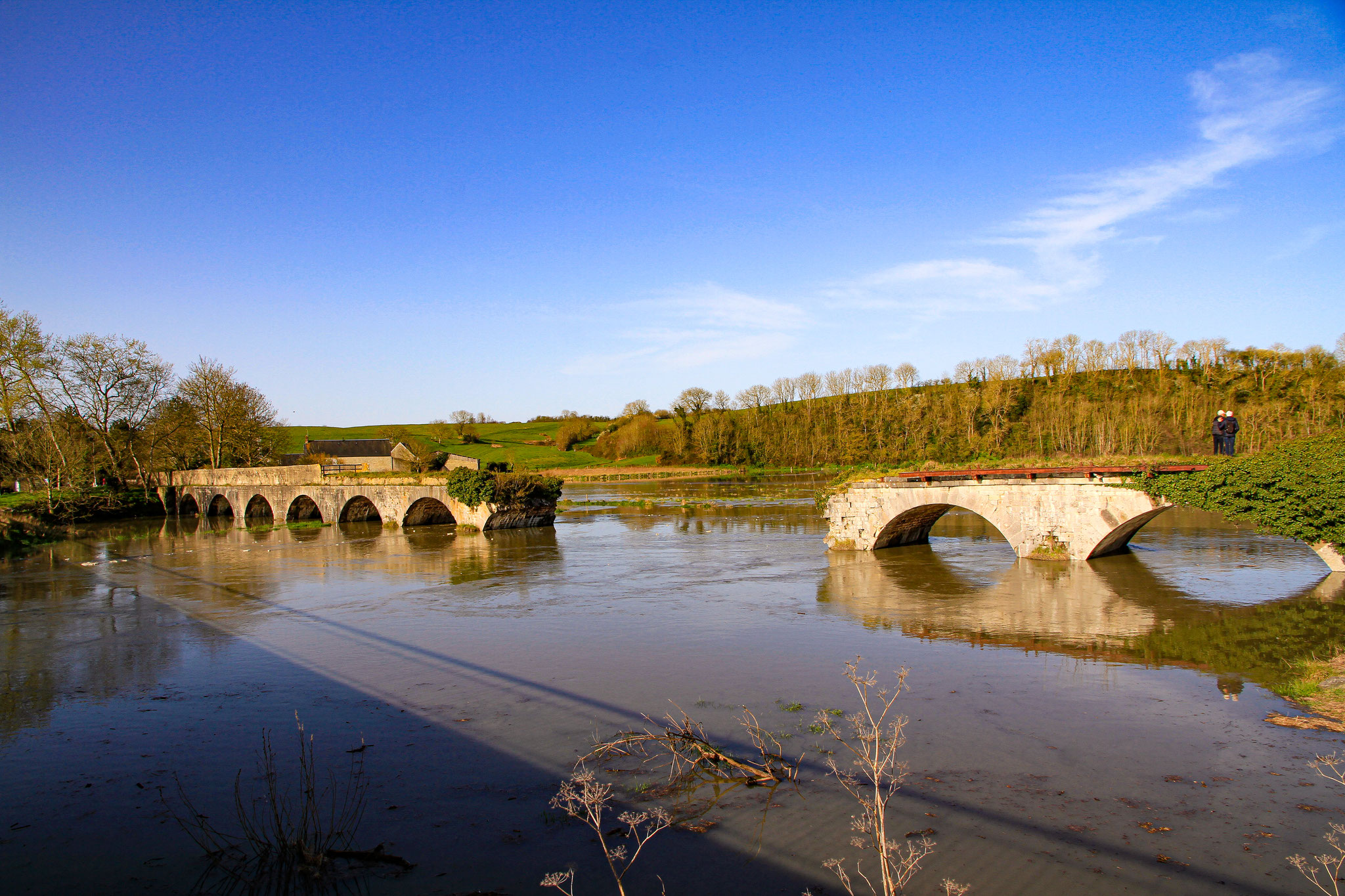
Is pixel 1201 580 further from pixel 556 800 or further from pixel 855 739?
pixel 556 800

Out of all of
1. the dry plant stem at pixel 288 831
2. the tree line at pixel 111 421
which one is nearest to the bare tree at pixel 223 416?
the tree line at pixel 111 421

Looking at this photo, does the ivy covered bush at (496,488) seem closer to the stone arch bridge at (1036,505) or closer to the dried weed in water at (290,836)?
the stone arch bridge at (1036,505)

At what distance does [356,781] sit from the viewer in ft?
25.4

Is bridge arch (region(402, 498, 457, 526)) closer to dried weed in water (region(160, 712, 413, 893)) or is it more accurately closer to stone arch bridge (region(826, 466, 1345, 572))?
stone arch bridge (region(826, 466, 1345, 572))

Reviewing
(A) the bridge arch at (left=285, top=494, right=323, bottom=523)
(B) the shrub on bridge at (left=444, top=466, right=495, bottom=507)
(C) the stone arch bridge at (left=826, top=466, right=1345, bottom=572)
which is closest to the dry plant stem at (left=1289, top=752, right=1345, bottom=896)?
(C) the stone arch bridge at (left=826, top=466, right=1345, bottom=572)

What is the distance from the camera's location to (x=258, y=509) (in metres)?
54.3

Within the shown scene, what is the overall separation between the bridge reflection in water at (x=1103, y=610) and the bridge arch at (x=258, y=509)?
39.3 m

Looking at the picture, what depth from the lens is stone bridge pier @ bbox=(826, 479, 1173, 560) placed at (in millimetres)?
18266

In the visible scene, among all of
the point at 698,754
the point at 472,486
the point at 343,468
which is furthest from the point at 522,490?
the point at 698,754

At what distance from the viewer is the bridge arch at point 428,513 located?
124ft

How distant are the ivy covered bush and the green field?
37.8 meters

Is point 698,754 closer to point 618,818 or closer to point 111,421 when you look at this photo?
point 618,818

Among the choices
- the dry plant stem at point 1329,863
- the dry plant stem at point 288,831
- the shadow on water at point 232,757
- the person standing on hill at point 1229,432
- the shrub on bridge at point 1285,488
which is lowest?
the shadow on water at point 232,757

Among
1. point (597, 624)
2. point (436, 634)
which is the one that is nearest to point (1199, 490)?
point (597, 624)
